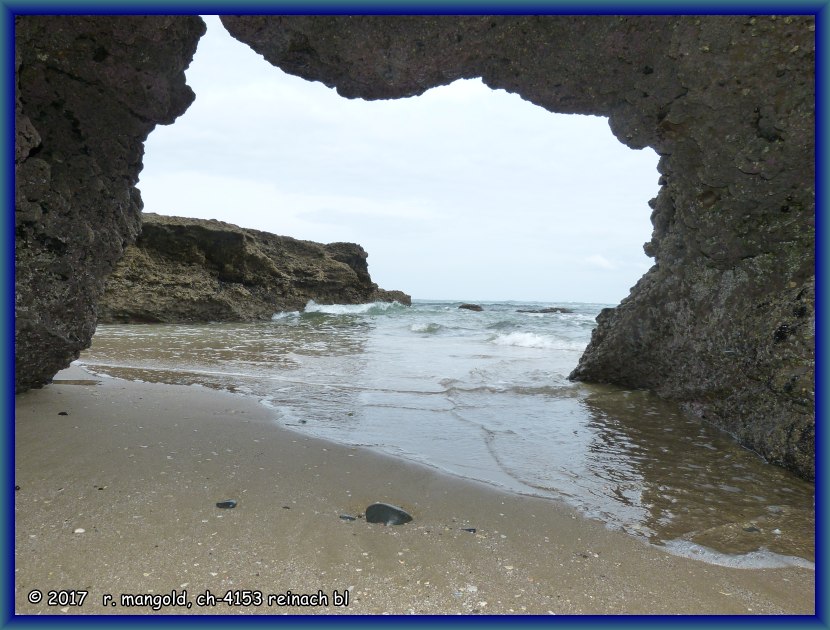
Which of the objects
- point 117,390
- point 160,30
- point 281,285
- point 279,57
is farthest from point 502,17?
point 281,285

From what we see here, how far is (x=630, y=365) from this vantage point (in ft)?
18.4

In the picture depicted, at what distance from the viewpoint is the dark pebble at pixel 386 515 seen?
229 cm

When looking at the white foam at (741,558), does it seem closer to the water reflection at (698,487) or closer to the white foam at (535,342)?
the water reflection at (698,487)

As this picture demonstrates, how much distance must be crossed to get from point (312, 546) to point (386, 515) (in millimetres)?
420

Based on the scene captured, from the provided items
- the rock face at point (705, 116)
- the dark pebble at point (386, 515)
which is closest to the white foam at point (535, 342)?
the rock face at point (705, 116)

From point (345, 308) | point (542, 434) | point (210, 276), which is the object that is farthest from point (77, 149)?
point (345, 308)

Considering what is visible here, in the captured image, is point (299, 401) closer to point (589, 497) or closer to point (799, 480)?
point (589, 497)

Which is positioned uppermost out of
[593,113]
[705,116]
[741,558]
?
[593,113]

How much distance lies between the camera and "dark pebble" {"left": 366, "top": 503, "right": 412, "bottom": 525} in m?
2.29

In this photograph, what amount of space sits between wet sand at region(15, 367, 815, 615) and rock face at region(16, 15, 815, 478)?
1.55 m

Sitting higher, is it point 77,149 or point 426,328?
point 77,149

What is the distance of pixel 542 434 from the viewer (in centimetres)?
402

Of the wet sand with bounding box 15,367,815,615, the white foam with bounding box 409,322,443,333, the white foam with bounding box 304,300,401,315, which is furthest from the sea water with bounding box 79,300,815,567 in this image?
the white foam with bounding box 304,300,401,315

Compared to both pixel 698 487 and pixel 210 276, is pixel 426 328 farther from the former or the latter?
pixel 698 487
